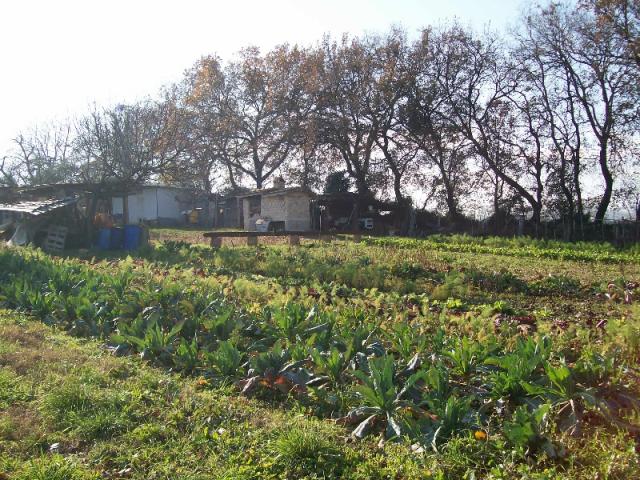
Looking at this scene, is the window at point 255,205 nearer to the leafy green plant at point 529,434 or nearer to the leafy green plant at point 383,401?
the leafy green plant at point 383,401

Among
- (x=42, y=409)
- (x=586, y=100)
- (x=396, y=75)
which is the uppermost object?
(x=396, y=75)

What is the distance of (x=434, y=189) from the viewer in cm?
3472

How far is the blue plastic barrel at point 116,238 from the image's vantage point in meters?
19.5

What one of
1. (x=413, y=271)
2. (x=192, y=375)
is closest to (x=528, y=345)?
(x=192, y=375)

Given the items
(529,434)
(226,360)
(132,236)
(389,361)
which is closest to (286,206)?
(132,236)

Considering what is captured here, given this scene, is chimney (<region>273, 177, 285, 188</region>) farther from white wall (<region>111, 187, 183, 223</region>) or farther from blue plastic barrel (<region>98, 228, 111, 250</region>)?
blue plastic barrel (<region>98, 228, 111, 250</region>)

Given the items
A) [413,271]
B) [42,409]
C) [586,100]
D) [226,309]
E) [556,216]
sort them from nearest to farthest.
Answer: [42,409] < [226,309] < [413,271] < [586,100] < [556,216]

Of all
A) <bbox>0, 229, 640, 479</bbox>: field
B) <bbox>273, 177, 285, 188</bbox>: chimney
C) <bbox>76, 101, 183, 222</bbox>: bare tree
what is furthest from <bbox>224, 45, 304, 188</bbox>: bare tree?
<bbox>0, 229, 640, 479</bbox>: field

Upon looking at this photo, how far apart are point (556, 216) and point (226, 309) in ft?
88.1

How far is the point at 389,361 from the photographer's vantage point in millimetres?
4055

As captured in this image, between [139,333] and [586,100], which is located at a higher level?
[586,100]

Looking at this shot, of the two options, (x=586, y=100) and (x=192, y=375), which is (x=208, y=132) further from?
(x=192, y=375)

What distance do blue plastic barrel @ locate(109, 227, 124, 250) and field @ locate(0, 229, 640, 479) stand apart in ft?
39.6

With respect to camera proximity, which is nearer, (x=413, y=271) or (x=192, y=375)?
(x=192, y=375)
